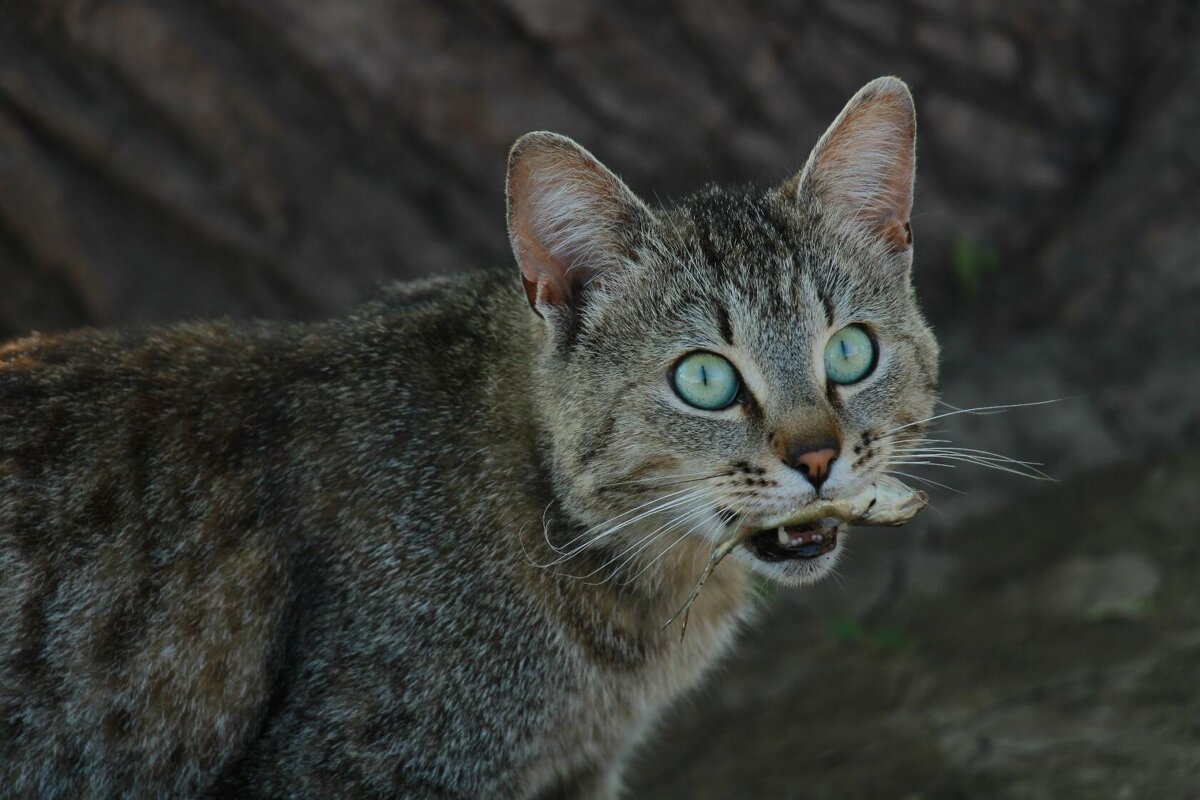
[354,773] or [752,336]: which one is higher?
[752,336]

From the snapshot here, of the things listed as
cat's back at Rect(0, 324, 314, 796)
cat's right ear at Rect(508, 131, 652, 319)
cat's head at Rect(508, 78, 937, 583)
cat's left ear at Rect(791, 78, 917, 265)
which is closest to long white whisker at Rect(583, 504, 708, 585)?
cat's head at Rect(508, 78, 937, 583)

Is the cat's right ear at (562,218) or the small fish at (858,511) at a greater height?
the cat's right ear at (562,218)

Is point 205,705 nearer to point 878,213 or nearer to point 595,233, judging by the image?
point 595,233

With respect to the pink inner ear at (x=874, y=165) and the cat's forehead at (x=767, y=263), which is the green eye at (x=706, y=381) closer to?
the cat's forehead at (x=767, y=263)

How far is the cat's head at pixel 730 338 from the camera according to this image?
11.9 ft

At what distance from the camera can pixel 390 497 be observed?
3.92 metres

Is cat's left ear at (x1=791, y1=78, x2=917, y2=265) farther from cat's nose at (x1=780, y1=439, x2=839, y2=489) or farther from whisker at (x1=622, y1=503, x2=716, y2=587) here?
whisker at (x1=622, y1=503, x2=716, y2=587)

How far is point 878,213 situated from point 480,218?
2.97 metres

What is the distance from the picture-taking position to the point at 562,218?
152 inches

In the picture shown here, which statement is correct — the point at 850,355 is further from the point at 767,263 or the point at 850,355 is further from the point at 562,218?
the point at 562,218

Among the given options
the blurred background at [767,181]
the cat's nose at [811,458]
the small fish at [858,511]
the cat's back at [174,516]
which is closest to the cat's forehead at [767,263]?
the cat's nose at [811,458]

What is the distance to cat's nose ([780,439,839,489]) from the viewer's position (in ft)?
11.4

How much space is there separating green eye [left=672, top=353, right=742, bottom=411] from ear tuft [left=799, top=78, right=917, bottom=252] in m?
0.71

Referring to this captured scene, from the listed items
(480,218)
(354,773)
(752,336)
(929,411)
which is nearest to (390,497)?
(354,773)
